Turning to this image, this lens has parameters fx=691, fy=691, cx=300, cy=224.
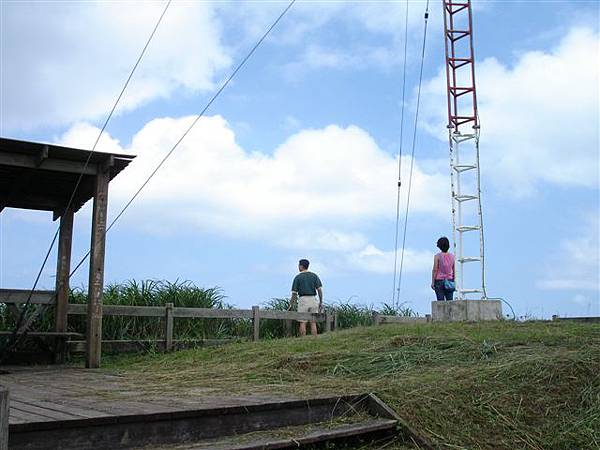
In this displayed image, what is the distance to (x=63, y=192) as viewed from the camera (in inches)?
439

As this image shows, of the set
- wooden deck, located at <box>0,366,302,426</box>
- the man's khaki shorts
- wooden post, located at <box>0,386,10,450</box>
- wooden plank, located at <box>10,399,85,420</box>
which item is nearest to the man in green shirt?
the man's khaki shorts

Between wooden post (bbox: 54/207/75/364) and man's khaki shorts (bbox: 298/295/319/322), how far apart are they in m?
4.51

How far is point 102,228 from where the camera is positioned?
9883mm

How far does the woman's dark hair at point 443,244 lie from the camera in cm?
1213

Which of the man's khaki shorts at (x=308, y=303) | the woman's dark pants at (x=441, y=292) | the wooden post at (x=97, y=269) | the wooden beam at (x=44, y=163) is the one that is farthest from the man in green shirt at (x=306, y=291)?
the wooden beam at (x=44, y=163)

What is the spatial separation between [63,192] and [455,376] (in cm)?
734

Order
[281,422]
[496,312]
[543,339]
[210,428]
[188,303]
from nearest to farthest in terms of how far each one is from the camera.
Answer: [210,428], [281,422], [543,339], [496,312], [188,303]

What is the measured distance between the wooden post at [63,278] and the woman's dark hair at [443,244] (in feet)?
20.5

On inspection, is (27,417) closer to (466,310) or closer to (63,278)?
(63,278)

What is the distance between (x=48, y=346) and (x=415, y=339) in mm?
5801

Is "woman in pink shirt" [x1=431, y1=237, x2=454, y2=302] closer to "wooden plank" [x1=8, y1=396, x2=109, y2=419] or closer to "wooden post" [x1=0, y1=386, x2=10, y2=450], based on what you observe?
"wooden plank" [x1=8, y1=396, x2=109, y2=419]

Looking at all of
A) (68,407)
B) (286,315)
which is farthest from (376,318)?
(68,407)

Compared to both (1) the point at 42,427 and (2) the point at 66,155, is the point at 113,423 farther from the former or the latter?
(2) the point at 66,155

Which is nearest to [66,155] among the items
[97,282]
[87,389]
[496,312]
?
[97,282]
